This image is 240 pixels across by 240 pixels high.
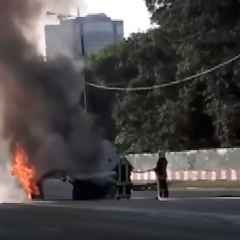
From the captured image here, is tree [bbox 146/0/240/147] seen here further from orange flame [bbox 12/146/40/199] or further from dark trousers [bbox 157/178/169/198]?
orange flame [bbox 12/146/40/199]

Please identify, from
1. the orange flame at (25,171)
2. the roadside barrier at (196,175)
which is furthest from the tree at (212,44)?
the orange flame at (25,171)

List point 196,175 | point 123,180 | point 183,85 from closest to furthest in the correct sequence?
point 123,180 < point 196,175 < point 183,85

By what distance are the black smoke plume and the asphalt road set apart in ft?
12.3

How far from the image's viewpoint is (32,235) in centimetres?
1730

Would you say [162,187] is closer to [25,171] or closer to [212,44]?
[25,171]

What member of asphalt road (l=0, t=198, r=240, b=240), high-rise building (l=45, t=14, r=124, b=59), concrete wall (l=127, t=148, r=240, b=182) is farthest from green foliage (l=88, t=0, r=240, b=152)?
asphalt road (l=0, t=198, r=240, b=240)

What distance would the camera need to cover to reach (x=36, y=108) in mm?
31297

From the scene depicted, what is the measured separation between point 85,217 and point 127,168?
29.0ft

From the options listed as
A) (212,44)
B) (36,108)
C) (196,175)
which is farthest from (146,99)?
(36,108)

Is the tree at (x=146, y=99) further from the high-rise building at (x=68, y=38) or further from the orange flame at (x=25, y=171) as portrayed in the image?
the orange flame at (x=25, y=171)

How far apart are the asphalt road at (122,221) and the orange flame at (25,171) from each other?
350 centimetres

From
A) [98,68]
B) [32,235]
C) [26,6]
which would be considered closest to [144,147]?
[98,68]

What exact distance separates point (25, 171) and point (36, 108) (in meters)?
2.23

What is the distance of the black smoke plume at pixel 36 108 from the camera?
30.9 meters
